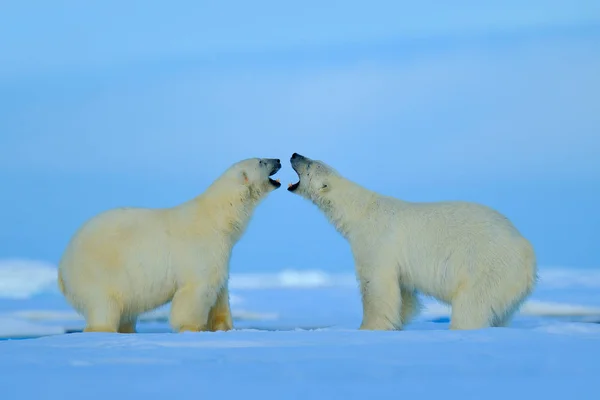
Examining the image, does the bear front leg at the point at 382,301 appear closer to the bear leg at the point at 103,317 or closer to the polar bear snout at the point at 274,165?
the polar bear snout at the point at 274,165

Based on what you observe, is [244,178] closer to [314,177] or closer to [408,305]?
[314,177]

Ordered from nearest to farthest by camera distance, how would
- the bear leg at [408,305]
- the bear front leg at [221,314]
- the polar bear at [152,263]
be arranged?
1. the polar bear at [152,263]
2. the bear leg at [408,305]
3. the bear front leg at [221,314]

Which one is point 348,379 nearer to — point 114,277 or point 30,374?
point 30,374

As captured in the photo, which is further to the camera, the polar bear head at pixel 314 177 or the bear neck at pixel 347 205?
the polar bear head at pixel 314 177

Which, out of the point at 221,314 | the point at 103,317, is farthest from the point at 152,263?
the point at 221,314

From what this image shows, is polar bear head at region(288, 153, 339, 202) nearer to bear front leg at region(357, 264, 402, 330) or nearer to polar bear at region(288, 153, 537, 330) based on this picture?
polar bear at region(288, 153, 537, 330)

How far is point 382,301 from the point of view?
31.4ft

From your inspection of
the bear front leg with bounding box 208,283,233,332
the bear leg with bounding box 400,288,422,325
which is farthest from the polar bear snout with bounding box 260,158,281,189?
the bear leg with bounding box 400,288,422,325

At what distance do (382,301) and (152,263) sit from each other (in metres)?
2.39

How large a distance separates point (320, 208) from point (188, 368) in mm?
4294

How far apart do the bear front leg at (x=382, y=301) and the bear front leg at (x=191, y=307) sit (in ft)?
5.29

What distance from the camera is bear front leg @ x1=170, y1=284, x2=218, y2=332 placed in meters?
9.51

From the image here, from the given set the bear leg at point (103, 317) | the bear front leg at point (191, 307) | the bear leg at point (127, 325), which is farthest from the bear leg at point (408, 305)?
the bear leg at point (103, 317)

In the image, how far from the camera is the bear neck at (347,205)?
10.2 m
